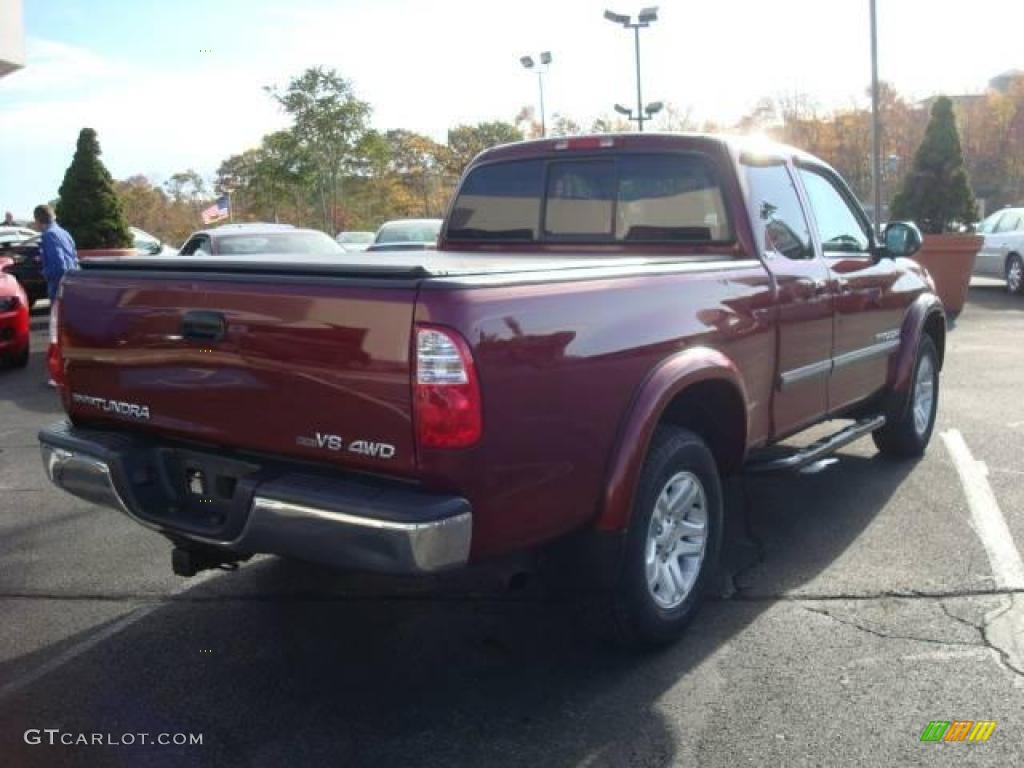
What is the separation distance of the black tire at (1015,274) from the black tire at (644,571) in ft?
50.6

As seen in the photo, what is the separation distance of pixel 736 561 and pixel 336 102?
3429cm

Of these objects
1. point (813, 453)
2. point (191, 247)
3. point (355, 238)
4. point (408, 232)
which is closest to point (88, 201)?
point (408, 232)

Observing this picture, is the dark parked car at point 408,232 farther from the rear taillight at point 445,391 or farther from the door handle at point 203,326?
the rear taillight at point 445,391

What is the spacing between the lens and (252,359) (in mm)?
3168

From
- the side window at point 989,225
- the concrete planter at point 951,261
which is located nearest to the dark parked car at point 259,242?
the concrete planter at point 951,261

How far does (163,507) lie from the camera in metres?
3.46

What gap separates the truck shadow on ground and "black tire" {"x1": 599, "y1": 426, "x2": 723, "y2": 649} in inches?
4.3

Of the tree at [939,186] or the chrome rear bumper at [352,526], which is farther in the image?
the tree at [939,186]

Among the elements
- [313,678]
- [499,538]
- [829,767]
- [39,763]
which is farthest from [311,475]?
[829,767]

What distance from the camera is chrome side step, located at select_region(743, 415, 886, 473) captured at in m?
4.50

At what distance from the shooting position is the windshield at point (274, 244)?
1089 cm

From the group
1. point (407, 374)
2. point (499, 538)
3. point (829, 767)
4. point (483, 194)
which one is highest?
point (483, 194)

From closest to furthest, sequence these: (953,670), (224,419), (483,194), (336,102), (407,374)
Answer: (407,374), (224,419), (953,670), (483,194), (336,102)

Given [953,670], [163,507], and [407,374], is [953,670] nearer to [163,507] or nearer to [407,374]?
[407,374]
